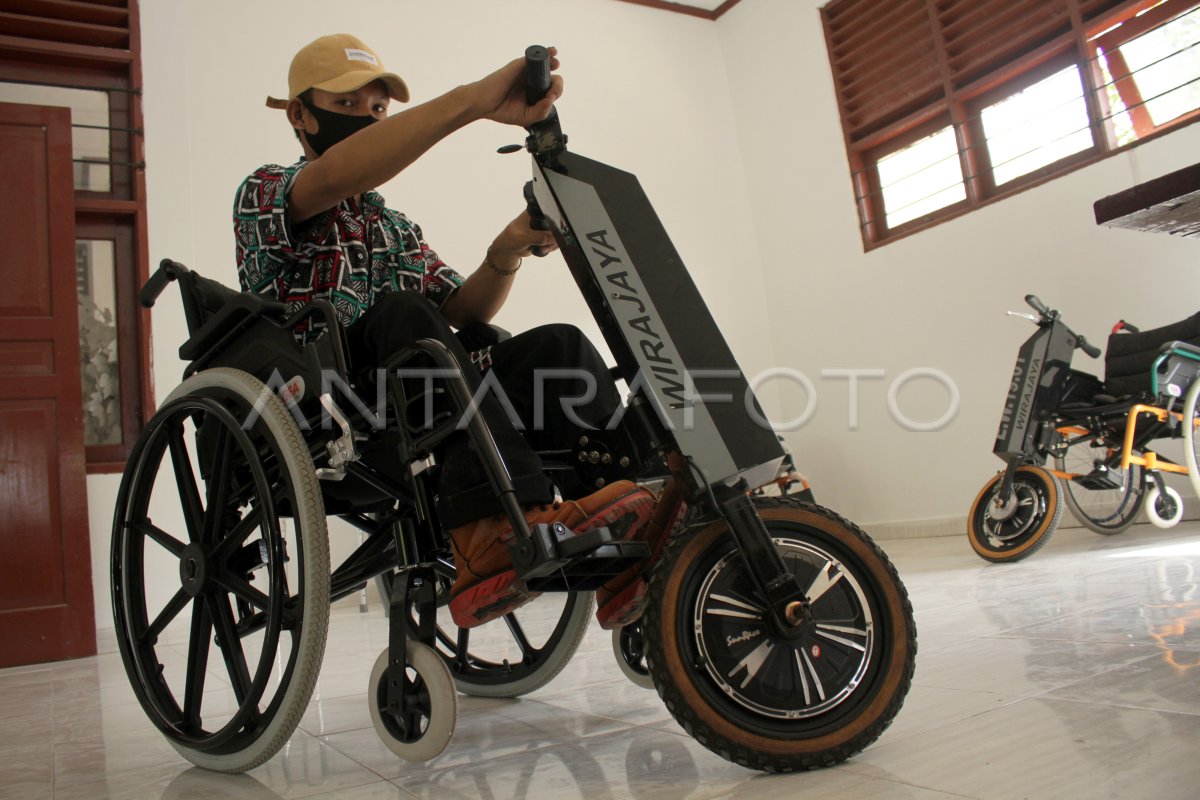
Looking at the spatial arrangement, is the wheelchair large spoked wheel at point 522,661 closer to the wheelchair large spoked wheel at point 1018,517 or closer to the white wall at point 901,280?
the wheelchair large spoked wheel at point 1018,517

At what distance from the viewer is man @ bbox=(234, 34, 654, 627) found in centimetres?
94

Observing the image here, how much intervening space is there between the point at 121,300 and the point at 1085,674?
11.6ft

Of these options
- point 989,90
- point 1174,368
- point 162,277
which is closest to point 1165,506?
point 1174,368

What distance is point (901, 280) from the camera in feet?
14.4

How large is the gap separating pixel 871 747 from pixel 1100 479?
2.60m

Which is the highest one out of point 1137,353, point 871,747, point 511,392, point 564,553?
point 1137,353

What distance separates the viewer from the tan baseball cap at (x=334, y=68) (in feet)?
4.02

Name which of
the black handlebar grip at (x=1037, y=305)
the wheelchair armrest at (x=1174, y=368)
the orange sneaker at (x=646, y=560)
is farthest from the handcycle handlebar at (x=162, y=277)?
the wheelchair armrest at (x=1174, y=368)

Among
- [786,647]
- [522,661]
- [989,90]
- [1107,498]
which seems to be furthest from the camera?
[989,90]

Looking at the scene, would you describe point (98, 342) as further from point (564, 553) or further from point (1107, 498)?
point (1107, 498)

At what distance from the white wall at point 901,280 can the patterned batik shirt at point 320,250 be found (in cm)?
317

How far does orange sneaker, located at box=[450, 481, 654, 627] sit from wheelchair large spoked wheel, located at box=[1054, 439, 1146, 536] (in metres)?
2.68

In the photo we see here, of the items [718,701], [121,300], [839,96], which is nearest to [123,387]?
[121,300]

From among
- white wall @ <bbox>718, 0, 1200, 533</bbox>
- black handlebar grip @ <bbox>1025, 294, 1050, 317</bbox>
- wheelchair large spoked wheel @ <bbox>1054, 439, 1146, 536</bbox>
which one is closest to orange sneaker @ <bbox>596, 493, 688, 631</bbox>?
black handlebar grip @ <bbox>1025, 294, 1050, 317</bbox>
